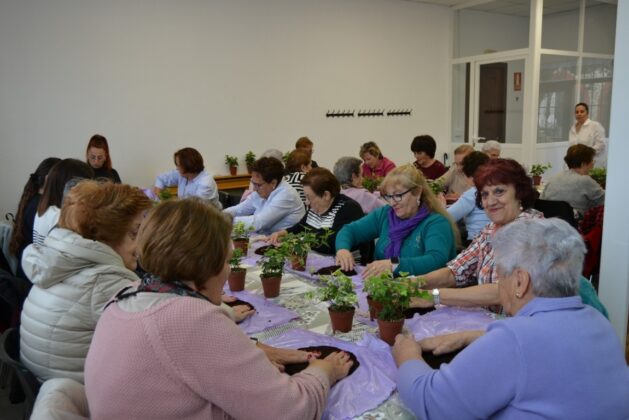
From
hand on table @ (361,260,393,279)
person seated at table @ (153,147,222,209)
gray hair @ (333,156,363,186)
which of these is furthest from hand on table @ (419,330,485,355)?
person seated at table @ (153,147,222,209)

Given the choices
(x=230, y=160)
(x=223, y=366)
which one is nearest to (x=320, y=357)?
(x=223, y=366)

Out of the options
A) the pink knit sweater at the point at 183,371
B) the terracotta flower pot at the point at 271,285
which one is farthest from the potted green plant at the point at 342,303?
the pink knit sweater at the point at 183,371

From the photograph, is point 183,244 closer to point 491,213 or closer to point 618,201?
point 491,213

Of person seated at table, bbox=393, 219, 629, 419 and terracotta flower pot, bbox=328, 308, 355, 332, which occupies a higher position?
person seated at table, bbox=393, 219, 629, 419

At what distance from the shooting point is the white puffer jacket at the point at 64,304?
1681 millimetres

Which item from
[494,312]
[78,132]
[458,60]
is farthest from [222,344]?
[458,60]

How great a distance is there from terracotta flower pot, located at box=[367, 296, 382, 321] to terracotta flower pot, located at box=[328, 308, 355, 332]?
8 centimetres

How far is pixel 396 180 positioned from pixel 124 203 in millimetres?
1289

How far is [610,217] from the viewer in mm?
2477

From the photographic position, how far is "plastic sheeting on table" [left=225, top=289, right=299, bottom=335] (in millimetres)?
1954

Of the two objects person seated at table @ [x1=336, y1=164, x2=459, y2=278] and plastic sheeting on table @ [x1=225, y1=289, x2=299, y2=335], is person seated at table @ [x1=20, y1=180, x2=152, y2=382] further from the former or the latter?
person seated at table @ [x1=336, y1=164, x2=459, y2=278]

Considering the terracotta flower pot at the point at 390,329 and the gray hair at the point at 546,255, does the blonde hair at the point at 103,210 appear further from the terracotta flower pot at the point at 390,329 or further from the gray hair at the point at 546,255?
the gray hair at the point at 546,255

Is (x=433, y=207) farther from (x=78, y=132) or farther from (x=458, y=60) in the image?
(x=458, y=60)

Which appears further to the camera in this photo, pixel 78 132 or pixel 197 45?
pixel 197 45
